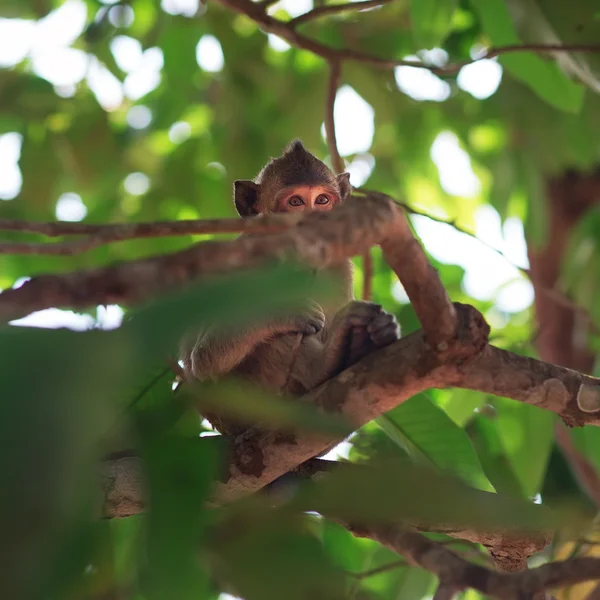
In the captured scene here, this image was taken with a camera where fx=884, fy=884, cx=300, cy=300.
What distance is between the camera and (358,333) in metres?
3.19

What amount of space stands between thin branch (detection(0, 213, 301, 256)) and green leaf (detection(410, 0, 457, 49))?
7.15 feet

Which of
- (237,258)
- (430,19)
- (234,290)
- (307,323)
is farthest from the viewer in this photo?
(430,19)

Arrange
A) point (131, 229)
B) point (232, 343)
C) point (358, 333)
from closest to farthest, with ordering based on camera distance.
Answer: point (131, 229)
point (358, 333)
point (232, 343)

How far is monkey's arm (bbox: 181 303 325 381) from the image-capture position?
3.33m

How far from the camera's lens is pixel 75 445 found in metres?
0.98

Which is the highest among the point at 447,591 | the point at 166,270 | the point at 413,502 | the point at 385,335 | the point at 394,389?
the point at 166,270

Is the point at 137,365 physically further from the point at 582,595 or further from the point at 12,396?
the point at 582,595

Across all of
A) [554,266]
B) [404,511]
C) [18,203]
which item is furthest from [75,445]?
Answer: [554,266]

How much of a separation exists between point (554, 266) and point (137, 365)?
20.6ft

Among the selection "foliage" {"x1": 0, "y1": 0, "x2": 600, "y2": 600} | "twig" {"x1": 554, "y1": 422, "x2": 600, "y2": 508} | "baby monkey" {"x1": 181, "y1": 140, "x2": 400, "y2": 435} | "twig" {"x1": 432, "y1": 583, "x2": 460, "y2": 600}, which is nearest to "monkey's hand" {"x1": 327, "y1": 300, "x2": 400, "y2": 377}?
"baby monkey" {"x1": 181, "y1": 140, "x2": 400, "y2": 435}

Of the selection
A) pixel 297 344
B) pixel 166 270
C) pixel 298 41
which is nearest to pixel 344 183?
pixel 298 41

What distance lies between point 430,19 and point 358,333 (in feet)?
4.71

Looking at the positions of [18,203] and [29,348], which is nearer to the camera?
[29,348]

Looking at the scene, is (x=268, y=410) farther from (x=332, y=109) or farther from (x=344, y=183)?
(x=332, y=109)
